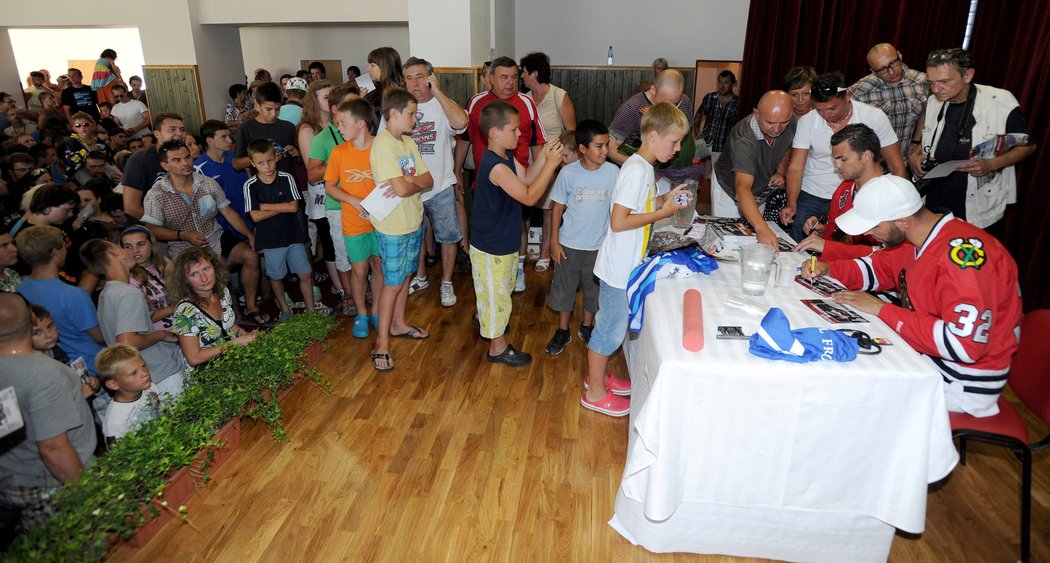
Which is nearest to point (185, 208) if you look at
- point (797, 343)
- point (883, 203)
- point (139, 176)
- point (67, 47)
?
point (139, 176)

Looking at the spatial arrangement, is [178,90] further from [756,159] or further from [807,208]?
[807,208]

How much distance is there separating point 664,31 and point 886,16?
4.43 meters

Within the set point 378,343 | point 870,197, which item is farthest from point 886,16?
point 378,343

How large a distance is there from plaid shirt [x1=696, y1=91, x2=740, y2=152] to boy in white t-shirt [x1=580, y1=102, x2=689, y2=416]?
587 cm

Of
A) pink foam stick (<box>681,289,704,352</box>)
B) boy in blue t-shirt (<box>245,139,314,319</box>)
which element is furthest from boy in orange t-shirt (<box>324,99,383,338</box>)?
pink foam stick (<box>681,289,704,352</box>)

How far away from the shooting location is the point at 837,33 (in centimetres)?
537

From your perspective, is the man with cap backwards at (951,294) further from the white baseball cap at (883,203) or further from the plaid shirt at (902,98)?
the plaid shirt at (902,98)

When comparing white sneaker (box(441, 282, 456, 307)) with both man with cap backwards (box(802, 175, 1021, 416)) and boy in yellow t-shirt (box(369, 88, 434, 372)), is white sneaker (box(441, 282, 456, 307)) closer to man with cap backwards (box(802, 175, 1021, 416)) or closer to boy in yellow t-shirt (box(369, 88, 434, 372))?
boy in yellow t-shirt (box(369, 88, 434, 372))

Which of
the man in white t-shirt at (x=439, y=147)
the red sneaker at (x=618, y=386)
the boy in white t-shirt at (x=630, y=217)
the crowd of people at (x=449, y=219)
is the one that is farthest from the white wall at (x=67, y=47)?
the boy in white t-shirt at (x=630, y=217)

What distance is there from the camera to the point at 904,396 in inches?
72.4

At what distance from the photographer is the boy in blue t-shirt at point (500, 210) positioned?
2.98 meters

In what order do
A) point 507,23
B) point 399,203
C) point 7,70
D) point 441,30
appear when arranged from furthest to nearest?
1. point 7,70
2. point 507,23
3. point 441,30
4. point 399,203

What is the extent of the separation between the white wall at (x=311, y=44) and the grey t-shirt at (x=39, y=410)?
10.3 metres

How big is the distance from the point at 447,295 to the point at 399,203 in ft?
3.99
